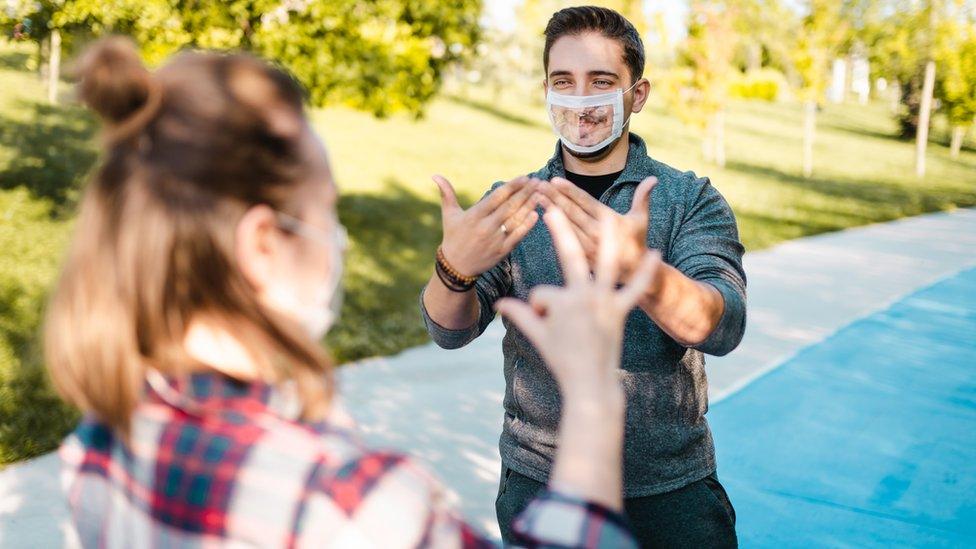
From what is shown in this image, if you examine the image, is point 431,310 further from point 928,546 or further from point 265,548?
point 928,546

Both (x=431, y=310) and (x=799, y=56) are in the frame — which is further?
(x=799, y=56)

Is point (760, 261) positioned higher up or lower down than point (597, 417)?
lower down

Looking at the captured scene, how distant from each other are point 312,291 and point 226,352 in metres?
0.15

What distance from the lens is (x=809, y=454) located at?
5.02 meters

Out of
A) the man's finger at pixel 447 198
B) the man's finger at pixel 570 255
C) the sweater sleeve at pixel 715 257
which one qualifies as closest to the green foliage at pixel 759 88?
the sweater sleeve at pixel 715 257

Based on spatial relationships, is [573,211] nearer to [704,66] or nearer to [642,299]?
[642,299]

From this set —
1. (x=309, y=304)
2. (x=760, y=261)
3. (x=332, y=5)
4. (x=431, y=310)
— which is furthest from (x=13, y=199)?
(x=309, y=304)

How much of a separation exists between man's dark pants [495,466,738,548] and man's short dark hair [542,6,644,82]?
45.2 inches

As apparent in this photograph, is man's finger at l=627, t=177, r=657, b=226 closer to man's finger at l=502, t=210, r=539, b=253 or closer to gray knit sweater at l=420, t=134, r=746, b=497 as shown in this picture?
man's finger at l=502, t=210, r=539, b=253

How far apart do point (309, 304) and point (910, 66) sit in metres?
32.8

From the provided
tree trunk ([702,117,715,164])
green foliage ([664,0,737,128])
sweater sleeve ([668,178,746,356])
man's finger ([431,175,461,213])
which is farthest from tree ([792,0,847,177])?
man's finger ([431,175,461,213])

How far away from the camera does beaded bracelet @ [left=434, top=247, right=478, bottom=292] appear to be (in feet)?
6.46

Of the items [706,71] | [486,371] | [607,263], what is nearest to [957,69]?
[706,71]

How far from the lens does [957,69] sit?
85.4ft
